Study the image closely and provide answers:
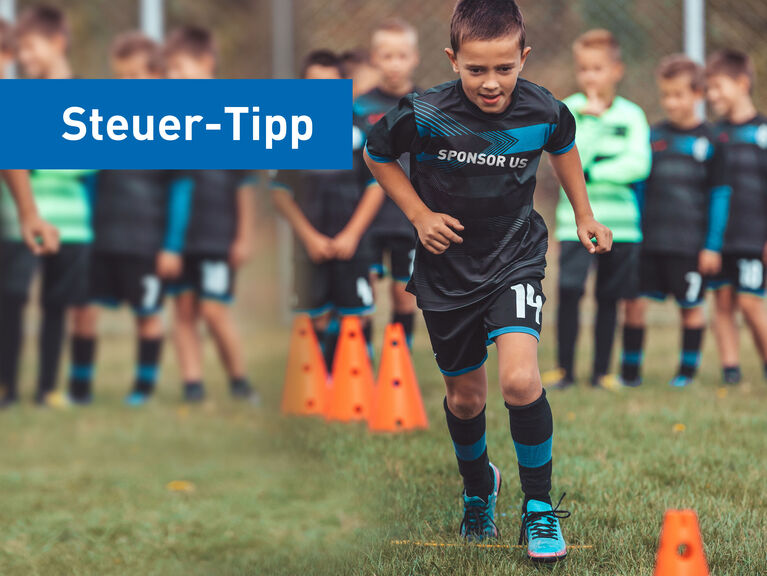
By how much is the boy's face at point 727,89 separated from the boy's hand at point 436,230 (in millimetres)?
3519

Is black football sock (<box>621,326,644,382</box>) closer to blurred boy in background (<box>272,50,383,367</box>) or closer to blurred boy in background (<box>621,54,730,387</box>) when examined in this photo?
blurred boy in background (<box>621,54,730,387</box>)

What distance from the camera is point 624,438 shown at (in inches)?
148

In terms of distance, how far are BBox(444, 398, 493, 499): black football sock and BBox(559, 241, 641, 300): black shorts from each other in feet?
7.88

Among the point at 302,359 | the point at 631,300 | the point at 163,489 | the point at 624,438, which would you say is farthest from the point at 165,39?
the point at 624,438

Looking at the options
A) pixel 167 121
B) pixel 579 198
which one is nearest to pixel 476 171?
pixel 579 198

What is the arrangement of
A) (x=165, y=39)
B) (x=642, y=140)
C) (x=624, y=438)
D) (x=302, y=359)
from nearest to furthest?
(x=624, y=438)
(x=302, y=359)
(x=642, y=140)
(x=165, y=39)

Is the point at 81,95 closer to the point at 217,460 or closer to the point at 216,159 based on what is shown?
the point at 216,159

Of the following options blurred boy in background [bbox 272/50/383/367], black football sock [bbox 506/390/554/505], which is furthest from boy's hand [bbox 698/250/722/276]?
black football sock [bbox 506/390/554/505]

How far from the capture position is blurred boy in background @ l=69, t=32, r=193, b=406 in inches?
197

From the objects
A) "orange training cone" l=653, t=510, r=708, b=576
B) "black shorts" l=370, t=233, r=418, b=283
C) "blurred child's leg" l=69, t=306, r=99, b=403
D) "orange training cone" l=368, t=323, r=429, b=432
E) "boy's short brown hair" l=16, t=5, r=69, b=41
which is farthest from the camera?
"blurred child's leg" l=69, t=306, r=99, b=403

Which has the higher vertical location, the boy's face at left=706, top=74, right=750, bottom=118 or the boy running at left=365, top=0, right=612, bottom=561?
the boy's face at left=706, top=74, right=750, bottom=118

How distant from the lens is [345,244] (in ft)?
15.1

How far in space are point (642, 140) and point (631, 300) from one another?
0.97 m

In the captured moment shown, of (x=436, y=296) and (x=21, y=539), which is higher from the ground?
(x=436, y=296)
